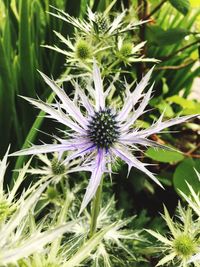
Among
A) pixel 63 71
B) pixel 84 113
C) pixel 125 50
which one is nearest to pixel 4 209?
pixel 84 113

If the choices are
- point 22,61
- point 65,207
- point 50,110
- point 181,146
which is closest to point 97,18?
point 22,61

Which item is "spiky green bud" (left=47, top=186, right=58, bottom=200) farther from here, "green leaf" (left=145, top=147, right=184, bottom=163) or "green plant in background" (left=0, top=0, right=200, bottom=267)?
"green leaf" (left=145, top=147, right=184, bottom=163)

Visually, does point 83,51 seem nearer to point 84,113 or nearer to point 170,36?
point 84,113

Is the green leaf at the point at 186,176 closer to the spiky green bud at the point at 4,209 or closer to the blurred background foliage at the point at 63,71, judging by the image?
the blurred background foliage at the point at 63,71

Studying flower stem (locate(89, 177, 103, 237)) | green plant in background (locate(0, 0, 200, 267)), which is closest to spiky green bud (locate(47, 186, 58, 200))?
green plant in background (locate(0, 0, 200, 267))

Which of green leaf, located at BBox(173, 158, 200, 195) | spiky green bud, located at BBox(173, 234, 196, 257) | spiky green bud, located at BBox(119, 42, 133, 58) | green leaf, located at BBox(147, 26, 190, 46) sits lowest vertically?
spiky green bud, located at BBox(173, 234, 196, 257)

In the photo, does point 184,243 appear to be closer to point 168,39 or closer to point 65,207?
point 65,207

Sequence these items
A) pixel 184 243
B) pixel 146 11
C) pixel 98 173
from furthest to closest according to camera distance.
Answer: pixel 146 11 → pixel 184 243 → pixel 98 173
